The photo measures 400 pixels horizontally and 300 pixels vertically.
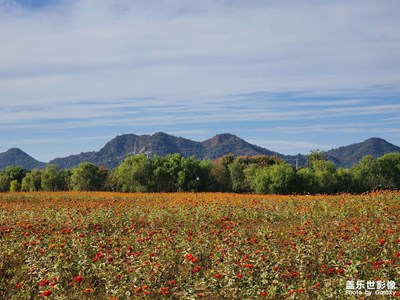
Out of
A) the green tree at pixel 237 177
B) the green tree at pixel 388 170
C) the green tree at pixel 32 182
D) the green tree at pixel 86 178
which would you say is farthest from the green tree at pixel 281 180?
the green tree at pixel 32 182

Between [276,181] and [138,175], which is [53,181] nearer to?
[138,175]

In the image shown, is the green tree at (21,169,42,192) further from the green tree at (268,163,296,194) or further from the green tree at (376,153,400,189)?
the green tree at (376,153,400,189)

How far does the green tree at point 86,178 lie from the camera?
214ft

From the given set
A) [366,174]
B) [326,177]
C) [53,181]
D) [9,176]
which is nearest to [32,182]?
[53,181]

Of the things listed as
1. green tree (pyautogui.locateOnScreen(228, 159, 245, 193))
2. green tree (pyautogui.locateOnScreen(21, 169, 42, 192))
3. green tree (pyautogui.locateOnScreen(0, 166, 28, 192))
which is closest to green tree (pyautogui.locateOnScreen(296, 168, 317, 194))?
green tree (pyautogui.locateOnScreen(228, 159, 245, 193))

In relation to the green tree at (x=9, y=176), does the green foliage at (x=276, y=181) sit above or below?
below

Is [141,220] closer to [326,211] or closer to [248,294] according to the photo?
[326,211]

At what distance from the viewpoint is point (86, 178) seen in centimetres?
6562

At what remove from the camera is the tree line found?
5662 cm

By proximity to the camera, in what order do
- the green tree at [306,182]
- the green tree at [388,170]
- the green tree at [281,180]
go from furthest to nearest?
1. the green tree at [388,170]
2. the green tree at [306,182]
3. the green tree at [281,180]

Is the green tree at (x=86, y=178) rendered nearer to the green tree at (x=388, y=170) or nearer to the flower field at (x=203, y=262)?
the green tree at (x=388, y=170)

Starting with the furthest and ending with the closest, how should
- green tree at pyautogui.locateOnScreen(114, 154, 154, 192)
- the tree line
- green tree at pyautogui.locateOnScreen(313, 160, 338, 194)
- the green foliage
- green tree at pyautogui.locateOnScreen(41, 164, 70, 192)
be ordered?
green tree at pyautogui.locateOnScreen(41, 164, 70, 192)
green tree at pyautogui.locateOnScreen(313, 160, 338, 194)
the green foliage
the tree line
green tree at pyautogui.locateOnScreen(114, 154, 154, 192)

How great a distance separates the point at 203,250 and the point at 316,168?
66075mm

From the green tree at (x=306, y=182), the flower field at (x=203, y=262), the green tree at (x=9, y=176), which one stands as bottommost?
the flower field at (x=203, y=262)
